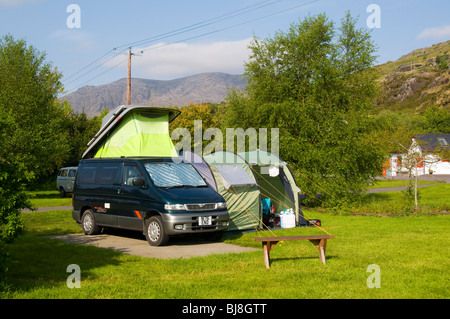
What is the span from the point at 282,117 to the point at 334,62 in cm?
412

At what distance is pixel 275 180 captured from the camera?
1709 cm

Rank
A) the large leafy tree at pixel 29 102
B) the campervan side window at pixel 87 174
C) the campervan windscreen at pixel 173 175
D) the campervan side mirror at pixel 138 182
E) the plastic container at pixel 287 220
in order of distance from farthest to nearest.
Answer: the large leafy tree at pixel 29 102
the plastic container at pixel 287 220
the campervan side window at pixel 87 174
the campervan windscreen at pixel 173 175
the campervan side mirror at pixel 138 182

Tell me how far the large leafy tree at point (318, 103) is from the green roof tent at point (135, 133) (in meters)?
8.04

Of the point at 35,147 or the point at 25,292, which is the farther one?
the point at 35,147

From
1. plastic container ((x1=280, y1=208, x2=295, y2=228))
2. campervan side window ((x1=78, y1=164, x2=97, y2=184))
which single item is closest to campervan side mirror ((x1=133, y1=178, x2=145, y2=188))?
campervan side window ((x1=78, y1=164, x2=97, y2=184))

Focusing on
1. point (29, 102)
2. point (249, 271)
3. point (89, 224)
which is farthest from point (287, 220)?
point (29, 102)

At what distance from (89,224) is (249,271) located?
703 centimetres

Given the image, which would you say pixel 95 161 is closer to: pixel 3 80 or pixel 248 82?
pixel 248 82

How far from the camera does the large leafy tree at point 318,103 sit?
21.6 m

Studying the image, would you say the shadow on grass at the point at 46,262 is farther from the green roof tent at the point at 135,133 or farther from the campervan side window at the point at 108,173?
the green roof tent at the point at 135,133

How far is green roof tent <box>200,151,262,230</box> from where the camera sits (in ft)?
47.2

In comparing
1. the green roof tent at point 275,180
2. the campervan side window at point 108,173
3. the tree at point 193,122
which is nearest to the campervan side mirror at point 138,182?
the campervan side window at point 108,173

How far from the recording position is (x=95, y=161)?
14.1 m
